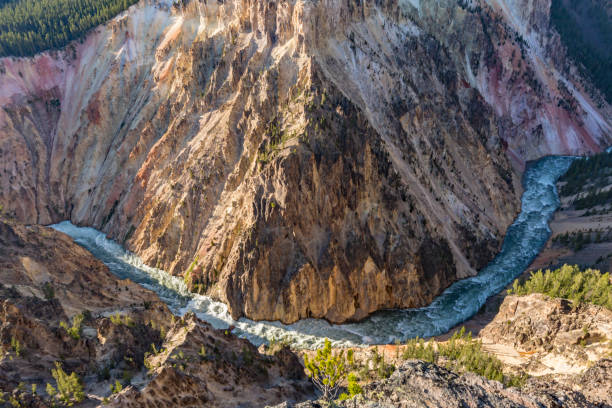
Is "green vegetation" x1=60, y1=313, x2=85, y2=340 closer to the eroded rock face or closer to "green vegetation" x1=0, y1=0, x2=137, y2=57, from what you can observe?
the eroded rock face

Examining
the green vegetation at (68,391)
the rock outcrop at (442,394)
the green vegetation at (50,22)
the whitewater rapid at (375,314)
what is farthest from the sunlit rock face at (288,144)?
the rock outcrop at (442,394)

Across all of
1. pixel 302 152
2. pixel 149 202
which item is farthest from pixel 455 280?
pixel 149 202

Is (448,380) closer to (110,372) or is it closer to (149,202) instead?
(110,372)

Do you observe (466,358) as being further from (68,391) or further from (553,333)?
(68,391)

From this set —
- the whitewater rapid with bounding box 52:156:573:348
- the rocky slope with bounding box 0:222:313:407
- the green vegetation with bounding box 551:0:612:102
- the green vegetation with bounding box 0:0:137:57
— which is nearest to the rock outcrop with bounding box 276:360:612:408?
the rocky slope with bounding box 0:222:313:407

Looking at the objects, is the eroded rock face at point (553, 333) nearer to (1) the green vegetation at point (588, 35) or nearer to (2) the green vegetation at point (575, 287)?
(2) the green vegetation at point (575, 287)

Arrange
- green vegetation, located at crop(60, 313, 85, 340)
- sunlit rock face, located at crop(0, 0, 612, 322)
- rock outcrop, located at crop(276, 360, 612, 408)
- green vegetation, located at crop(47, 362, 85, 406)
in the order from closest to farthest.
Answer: rock outcrop, located at crop(276, 360, 612, 408) < green vegetation, located at crop(47, 362, 85, 406) < green vegetation, located at crop(60, 313, 85, 340) < sunlit rock face, located at crop(0, 0, 612, 322)
